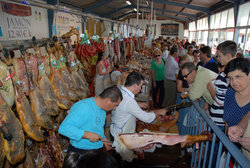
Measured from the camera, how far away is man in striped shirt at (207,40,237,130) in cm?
234

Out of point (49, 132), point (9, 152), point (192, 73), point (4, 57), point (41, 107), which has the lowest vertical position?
point (49, 132)

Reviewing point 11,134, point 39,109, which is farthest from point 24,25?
point 11,134

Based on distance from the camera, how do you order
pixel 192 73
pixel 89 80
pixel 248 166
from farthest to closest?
pixel 89 80 → pixel 192 73 → pixel 248 166

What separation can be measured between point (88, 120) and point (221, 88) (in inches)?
65.7

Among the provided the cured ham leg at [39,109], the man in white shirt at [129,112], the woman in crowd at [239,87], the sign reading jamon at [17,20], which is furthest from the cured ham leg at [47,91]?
the sign reading jamon at [17,20]

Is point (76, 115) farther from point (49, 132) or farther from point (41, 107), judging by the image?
point (49, 132)

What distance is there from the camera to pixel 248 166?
1.28 m

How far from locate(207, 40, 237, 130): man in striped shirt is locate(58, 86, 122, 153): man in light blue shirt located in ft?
4.23

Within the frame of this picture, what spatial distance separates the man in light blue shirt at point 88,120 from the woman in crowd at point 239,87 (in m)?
1.16

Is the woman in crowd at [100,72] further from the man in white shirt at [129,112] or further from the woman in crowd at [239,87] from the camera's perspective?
the woman in crowd at [239,87]

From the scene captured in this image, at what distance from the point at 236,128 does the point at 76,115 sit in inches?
60.6

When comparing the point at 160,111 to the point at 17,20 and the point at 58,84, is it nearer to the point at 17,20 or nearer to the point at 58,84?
the point at 58,84

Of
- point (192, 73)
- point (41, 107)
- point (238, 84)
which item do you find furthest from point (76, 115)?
point (192, 73)

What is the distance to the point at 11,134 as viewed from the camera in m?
1.46
